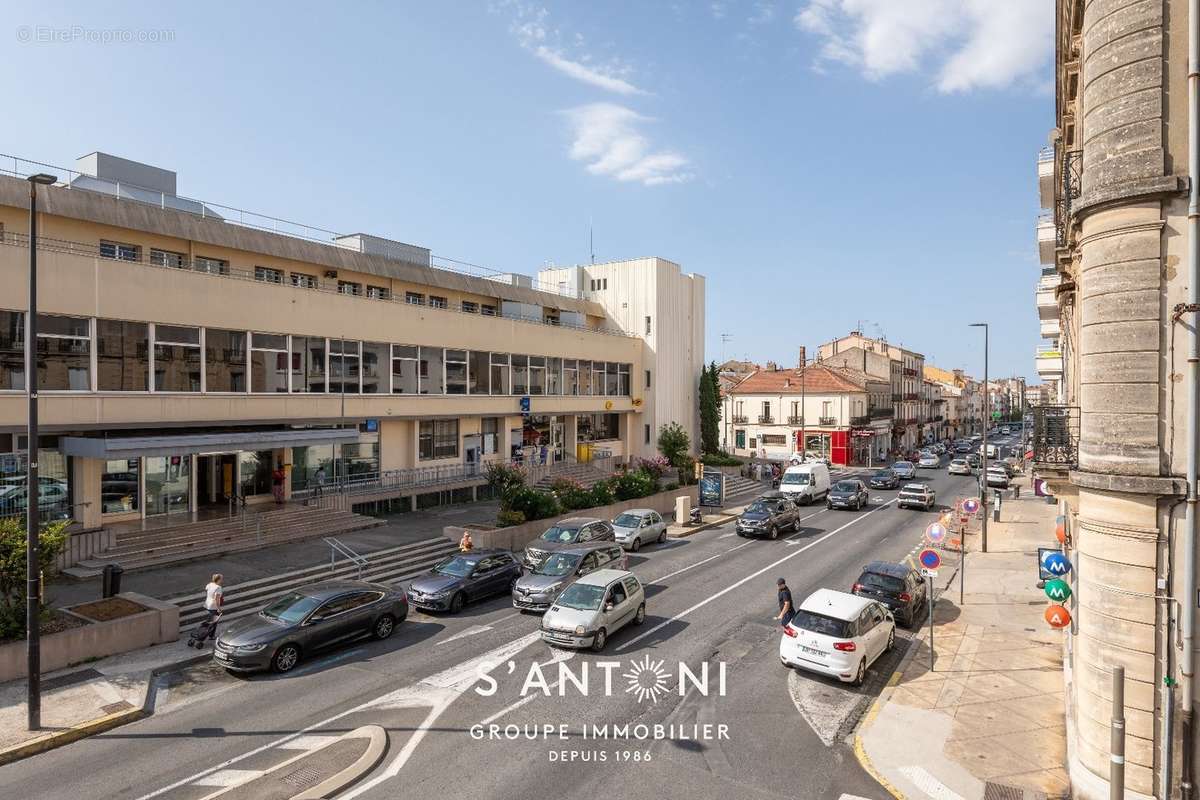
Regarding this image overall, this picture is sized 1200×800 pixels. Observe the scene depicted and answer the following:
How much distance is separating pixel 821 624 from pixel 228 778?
11.1 metres

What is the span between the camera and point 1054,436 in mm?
10805

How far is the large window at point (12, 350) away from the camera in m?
19.8

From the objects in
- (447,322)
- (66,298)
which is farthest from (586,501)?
(66,298)

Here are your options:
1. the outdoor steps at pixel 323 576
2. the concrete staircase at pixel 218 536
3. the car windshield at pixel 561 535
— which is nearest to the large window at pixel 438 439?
the concrete staircase at pixel 218 536

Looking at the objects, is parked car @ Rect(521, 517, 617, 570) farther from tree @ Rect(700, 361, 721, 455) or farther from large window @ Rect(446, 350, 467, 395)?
tree @ Rect(700, 361, 721, 455)

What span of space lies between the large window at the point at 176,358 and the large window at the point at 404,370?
28.3 feet

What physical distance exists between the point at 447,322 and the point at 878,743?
2739cm

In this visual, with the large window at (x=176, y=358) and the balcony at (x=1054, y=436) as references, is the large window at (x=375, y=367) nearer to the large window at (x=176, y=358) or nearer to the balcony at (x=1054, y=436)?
the large window at (x=176, y=358)

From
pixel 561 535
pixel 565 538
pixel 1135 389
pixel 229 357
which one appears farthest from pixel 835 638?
pixel 229 357

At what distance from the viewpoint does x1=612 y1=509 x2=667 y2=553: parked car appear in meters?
26.8

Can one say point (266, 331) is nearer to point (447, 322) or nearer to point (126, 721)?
point (447, 322)

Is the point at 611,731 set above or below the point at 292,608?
below

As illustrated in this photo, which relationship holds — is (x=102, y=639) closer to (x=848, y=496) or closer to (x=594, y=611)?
(x=594, y=611)

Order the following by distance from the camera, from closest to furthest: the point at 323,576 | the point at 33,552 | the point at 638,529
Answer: the point at 33,552 < the point at 323,576 < the point at 638,529
